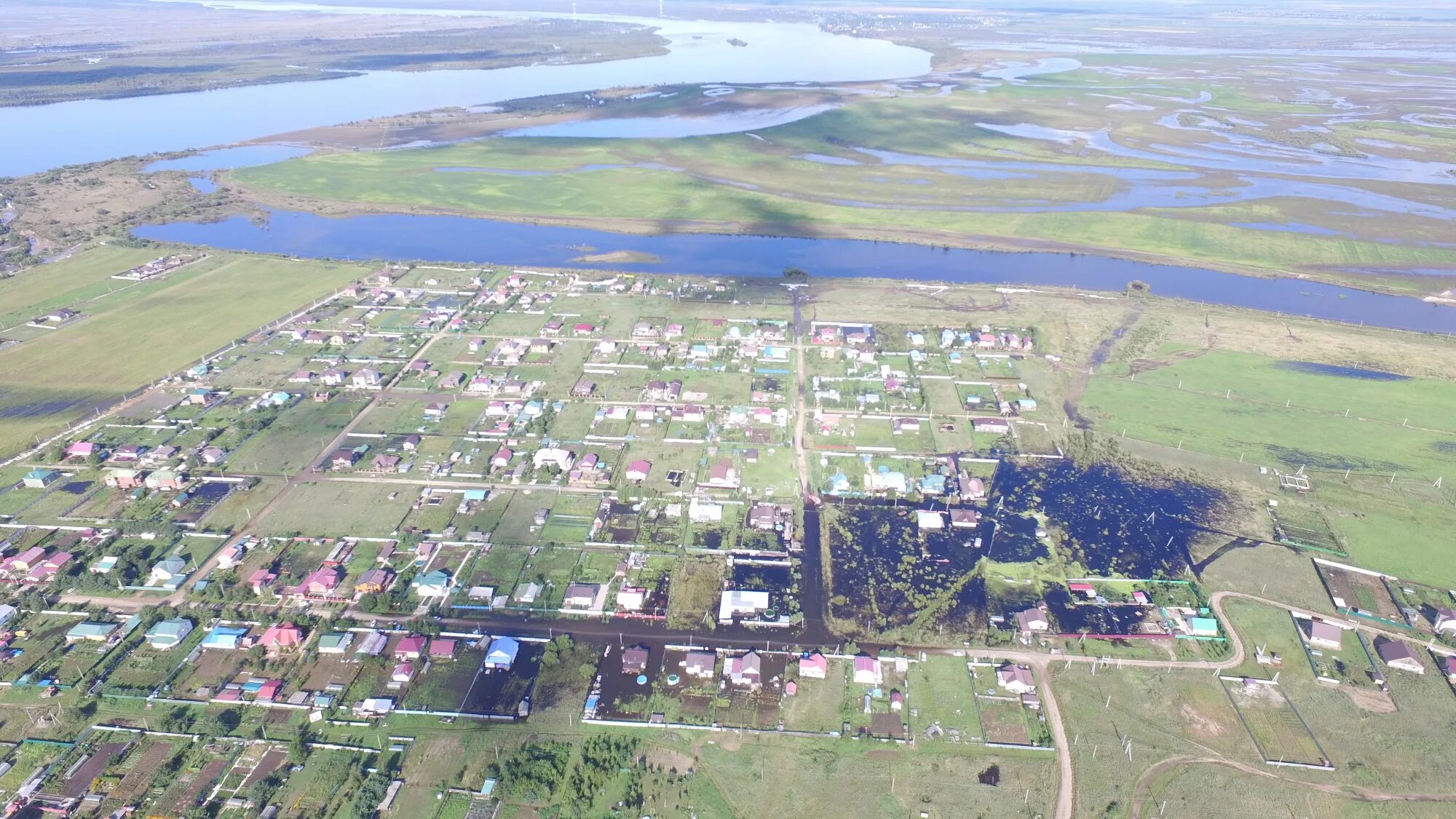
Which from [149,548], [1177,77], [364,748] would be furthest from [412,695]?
[1177,77]

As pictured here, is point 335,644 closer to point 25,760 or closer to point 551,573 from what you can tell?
point 551,573

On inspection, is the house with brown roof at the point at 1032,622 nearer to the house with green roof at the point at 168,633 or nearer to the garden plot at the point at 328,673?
the garden plot at the point at 328,673

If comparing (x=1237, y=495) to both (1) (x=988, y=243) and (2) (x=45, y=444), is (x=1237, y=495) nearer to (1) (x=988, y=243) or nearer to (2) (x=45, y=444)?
(1) (x=988, y=243)

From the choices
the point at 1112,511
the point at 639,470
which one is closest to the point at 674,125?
the point at 639,470

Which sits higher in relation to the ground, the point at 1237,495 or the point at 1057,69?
the point at 1057,69

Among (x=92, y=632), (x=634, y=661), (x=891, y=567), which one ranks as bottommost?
(x=891, y=567)

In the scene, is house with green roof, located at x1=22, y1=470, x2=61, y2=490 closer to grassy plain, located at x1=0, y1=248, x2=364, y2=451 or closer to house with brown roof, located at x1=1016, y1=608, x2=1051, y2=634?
grassy plain, located at x1=0, y1=248, x2=364, y2=451

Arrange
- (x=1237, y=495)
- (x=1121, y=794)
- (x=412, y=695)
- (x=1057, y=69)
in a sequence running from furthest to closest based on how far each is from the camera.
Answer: (x=1057, y=69), (x=1237, y=495), (x=412, y=695), (x=1121, y=794)
